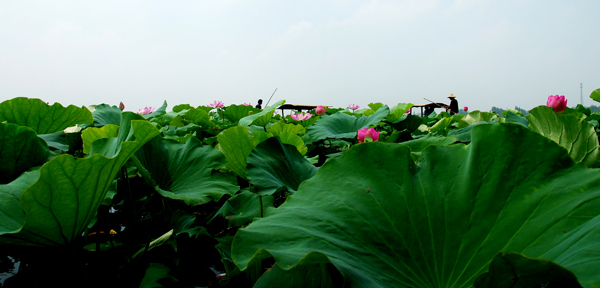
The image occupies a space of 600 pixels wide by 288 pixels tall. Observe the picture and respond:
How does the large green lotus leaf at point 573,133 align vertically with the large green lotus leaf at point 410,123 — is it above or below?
above

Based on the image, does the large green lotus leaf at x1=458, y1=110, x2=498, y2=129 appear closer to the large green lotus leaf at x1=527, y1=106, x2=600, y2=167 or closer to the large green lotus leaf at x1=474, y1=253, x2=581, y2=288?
the large green lotus leaf at x1=527, y1=106, x2=600, y2=167

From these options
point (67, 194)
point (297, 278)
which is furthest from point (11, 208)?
point (297, 278)

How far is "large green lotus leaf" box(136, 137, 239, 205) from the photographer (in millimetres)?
945

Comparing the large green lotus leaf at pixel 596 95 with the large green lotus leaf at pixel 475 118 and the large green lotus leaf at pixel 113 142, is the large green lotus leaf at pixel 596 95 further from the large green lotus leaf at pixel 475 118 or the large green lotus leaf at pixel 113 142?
the large green lotus leaf at pixel 113 142

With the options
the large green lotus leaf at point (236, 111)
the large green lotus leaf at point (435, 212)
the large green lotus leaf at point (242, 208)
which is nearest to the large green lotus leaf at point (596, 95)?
the large green lotus leaf at point (435, 212)

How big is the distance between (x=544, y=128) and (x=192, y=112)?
6.58 ft

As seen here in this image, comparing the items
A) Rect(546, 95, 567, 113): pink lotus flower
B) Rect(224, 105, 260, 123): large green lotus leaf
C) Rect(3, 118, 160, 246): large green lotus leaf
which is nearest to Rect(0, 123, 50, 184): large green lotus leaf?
Rect(3, 118, 160, 246): large green lotus leaf

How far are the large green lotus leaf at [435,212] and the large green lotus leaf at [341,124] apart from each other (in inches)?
38.4

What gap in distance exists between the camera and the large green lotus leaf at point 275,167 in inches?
30.4

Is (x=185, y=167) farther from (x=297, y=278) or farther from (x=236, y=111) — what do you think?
(x=236, y=111)

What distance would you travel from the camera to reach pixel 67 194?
22.1 inches

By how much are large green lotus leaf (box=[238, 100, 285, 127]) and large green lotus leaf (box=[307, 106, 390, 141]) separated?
215 millimetres

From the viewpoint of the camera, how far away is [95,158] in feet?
1.77

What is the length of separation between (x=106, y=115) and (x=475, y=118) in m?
1.89
